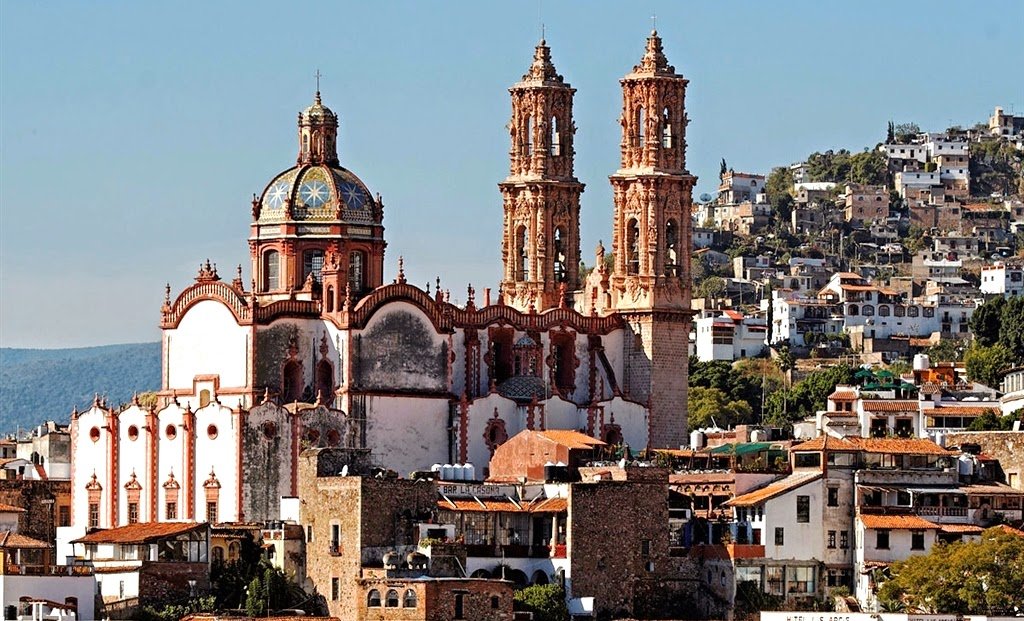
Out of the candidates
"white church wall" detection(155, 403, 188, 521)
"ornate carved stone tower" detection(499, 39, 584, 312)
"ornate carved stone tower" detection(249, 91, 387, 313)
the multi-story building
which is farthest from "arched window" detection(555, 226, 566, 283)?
the multi-story building

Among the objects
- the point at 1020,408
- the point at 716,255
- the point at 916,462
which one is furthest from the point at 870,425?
the point at 716,255

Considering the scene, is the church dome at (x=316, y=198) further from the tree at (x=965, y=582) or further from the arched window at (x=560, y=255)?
the tree at (x=965, y=582)

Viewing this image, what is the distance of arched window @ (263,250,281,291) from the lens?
92.9 metres

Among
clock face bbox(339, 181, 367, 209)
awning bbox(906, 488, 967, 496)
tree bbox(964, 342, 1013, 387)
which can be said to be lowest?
awning bbox(906, 488, 967, 496)

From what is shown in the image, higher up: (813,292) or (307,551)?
(813,292)

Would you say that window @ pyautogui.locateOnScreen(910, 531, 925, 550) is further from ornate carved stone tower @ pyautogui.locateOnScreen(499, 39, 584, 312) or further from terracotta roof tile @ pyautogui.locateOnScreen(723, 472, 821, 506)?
ornate carved stone tower @ pyautogui.locateOnScreen(499, 39, 584, 312)

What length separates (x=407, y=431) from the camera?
8938 centimetres

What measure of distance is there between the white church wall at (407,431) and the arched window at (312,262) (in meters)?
5.66

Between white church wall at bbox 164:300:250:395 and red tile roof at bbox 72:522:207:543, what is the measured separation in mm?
9328

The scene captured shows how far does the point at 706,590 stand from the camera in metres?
78.8

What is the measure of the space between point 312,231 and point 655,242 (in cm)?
1103

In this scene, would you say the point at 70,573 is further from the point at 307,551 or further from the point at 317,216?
the point at 317,216

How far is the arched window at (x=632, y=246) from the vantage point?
97.1 metres

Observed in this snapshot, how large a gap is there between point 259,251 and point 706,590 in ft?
68.2
